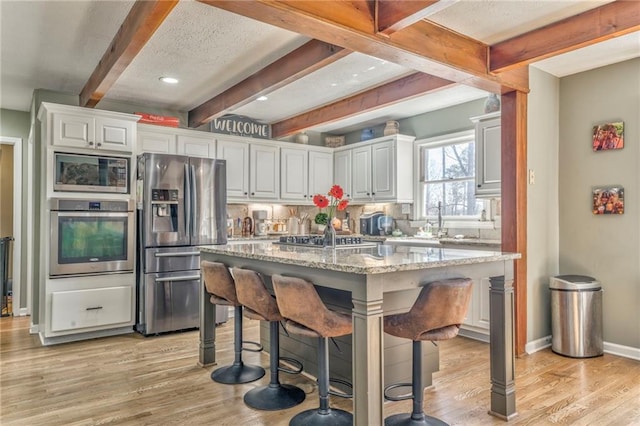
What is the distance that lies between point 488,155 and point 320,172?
2664mm

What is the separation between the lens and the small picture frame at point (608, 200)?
11.8 ft

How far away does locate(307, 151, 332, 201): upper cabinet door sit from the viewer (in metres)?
6.20

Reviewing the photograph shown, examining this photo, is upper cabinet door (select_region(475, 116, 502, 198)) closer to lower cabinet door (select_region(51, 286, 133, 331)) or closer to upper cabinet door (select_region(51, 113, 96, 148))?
lower cabinet door (select_region(51, 286, 133, 331))

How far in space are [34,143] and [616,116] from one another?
5.67 m

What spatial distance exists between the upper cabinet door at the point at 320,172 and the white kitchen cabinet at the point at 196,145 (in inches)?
59.5

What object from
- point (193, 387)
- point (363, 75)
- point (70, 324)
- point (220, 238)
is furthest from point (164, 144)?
point (193, 387)

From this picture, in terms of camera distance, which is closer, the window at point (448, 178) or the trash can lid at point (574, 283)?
the trash can lid at point (574, 283)

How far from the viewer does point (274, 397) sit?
8.91ft

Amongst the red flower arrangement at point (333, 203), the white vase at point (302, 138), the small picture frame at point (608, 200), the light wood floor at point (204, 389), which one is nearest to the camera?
the light wood floor at point (204, 389)

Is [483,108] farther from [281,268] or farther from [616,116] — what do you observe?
[281,268]

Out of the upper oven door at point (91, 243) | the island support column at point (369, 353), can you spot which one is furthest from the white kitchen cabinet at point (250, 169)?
the island support column at point (369, 353)

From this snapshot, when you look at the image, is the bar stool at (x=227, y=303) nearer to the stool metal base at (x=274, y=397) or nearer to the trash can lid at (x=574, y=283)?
the stool metal base at (x=274, y=397)

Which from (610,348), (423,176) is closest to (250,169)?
(423,176)

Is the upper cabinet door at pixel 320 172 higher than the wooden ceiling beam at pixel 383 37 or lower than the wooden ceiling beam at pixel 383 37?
lower
